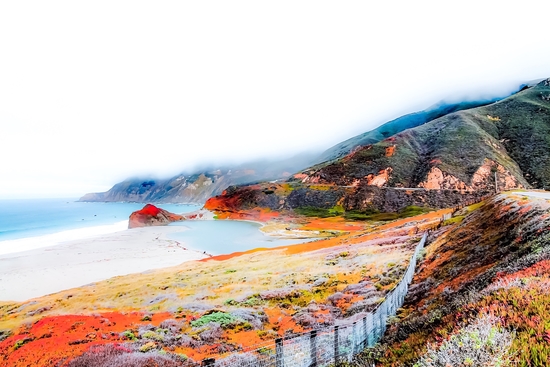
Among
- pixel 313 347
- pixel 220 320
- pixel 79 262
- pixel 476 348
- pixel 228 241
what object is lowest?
pixel 228 241

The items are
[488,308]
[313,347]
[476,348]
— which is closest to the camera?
[476,348]

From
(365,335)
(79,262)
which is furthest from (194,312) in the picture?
(79,262)

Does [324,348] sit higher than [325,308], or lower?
higher

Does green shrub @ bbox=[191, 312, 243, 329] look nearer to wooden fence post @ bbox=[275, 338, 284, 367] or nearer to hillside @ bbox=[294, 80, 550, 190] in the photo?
wooden fence post @ bbox=[275, 338, 284, 367]

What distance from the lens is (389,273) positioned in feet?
55.6

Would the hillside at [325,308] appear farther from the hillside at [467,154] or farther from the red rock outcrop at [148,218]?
the red rock outcrop at [148,218]

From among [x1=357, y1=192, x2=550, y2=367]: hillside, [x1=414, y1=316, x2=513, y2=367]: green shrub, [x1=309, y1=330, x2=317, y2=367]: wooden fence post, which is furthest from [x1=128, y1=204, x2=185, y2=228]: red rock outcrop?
[x1=414, y1=316, x2=513, y2=367]: green shrub

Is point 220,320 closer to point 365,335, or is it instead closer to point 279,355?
point 279,355

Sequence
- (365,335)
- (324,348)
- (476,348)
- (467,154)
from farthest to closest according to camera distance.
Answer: (467,154)
(365,335)
(324,348)
(476,348)

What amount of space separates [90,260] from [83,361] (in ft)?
152

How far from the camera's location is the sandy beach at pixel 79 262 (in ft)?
114

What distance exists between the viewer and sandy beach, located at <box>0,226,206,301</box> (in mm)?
34875

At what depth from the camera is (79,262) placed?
153ft

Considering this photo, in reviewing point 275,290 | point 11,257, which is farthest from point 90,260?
point 275,290
